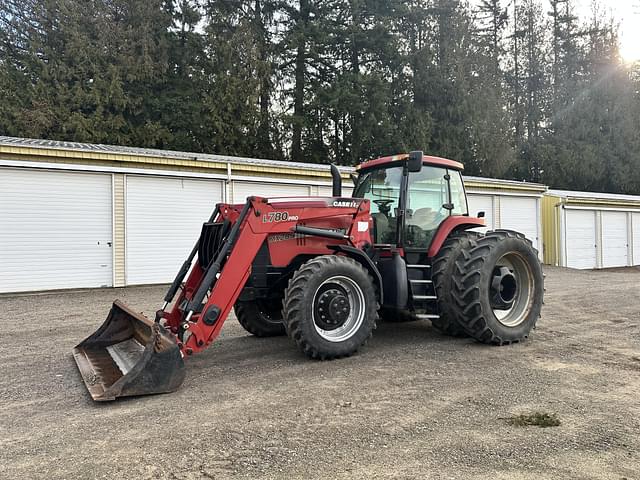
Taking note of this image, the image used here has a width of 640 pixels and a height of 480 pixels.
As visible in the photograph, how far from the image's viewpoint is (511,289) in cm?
626

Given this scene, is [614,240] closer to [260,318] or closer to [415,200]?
[415,200]

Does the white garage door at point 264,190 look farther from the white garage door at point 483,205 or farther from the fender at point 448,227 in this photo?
the fender at point 448,227

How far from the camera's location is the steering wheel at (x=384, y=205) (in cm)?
634

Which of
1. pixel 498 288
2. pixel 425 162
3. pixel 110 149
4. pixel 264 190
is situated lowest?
pixel 498 288

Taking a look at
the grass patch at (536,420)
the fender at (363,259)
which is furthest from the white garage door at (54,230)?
the grass patch at (536,420)

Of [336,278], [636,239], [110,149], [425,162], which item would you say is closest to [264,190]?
[110,149]

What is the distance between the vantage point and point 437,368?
16.7 feet

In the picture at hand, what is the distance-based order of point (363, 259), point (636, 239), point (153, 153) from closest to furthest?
1. point (363, 259)
2. point (153, 153)
3. point (636, 239)

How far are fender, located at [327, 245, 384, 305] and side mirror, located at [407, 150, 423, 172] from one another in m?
1.17

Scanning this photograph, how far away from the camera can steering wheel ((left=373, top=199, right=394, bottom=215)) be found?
6344 mm

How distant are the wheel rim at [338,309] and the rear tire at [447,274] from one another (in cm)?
117

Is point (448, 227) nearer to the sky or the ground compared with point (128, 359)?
nearer to the sky

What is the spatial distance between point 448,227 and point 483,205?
1393 centimetres

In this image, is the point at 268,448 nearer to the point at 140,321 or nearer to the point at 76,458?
the point at 76,458
